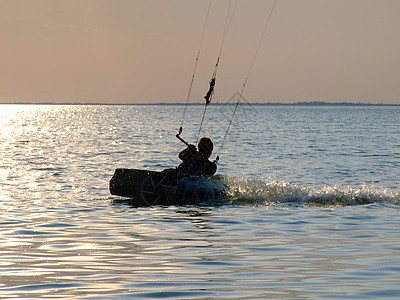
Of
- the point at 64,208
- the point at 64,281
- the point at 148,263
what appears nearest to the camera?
the point at 64,281

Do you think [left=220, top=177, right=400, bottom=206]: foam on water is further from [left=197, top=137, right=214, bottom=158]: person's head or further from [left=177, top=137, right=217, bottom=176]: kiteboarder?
[left=197, top=137, right=214, bottom=158]: person's head

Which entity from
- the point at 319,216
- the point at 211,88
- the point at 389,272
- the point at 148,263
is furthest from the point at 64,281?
the point at 211,88

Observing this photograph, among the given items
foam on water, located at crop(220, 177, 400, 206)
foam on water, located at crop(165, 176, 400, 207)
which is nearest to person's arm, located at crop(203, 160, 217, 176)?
foam on water, located at crop(165, 176, 400, 207)

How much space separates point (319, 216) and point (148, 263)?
6.26 meters

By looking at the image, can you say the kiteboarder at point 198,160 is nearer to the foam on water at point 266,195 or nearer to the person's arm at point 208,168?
the person's arm at point 208,168

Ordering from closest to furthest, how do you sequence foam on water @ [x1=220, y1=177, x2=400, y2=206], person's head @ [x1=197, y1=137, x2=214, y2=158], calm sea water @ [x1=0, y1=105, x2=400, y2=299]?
calm sea water @ [x1=0, y1=105, x2=400, y2=299] → foam on water @ [x1=220, y1=177, x2=400, y2=206] → person's head @ [x1=197, y1=137, x2=214, y2=158]

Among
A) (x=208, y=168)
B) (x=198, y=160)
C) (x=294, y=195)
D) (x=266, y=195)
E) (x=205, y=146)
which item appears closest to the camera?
(x=205, y=146)

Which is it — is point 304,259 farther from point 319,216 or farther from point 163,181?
point 163,181

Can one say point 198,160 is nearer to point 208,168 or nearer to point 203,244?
point 208,168

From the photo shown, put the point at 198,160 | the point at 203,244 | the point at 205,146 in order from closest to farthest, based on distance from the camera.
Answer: the point at 203,244, the point at 205,146, the point at 198,160

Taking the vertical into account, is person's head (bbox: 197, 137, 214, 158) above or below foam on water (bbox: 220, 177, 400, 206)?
above

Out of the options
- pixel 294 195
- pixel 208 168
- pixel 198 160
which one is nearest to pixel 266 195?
pixel 294 195

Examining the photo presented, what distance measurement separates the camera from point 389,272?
32.8 feet

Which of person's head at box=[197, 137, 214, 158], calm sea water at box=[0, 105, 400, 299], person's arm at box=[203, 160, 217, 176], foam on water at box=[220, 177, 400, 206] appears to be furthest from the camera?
person's arm at box=[203, 160, 217, 176]
